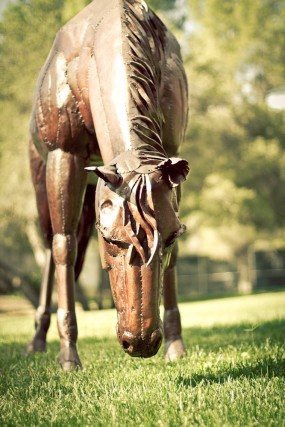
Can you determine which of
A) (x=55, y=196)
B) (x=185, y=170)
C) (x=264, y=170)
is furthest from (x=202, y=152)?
(x=185, y=170)

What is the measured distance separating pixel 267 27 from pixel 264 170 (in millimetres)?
6799

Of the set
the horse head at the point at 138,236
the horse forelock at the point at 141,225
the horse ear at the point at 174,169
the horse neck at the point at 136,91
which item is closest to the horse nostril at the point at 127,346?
the horse head at the point at 138,236

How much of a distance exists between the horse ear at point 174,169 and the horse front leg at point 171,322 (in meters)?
1.87

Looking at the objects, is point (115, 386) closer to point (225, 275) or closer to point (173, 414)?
point (173, 414)

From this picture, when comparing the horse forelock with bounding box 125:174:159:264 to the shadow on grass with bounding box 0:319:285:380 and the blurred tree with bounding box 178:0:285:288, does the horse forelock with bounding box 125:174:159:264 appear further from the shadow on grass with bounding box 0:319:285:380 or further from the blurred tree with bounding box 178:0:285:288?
the blurred tree with bounding box 178:0:285:288

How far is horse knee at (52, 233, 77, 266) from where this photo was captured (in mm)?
4242

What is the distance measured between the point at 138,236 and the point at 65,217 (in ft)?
5.93

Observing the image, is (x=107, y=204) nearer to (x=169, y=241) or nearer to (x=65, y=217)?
(x=169, y=241)

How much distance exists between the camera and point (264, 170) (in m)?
22.3

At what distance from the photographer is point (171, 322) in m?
4.45

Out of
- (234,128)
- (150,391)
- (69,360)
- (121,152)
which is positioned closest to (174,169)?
(121,152)

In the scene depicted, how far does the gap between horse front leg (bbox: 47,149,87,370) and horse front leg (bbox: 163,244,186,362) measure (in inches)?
29.9

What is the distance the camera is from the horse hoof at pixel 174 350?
4.18m

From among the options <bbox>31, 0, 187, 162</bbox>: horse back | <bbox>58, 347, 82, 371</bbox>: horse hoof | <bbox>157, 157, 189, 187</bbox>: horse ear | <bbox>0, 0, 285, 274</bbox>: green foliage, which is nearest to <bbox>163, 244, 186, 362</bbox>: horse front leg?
<bbox>58, 347, 82, 371</bbox>: horse hoof
